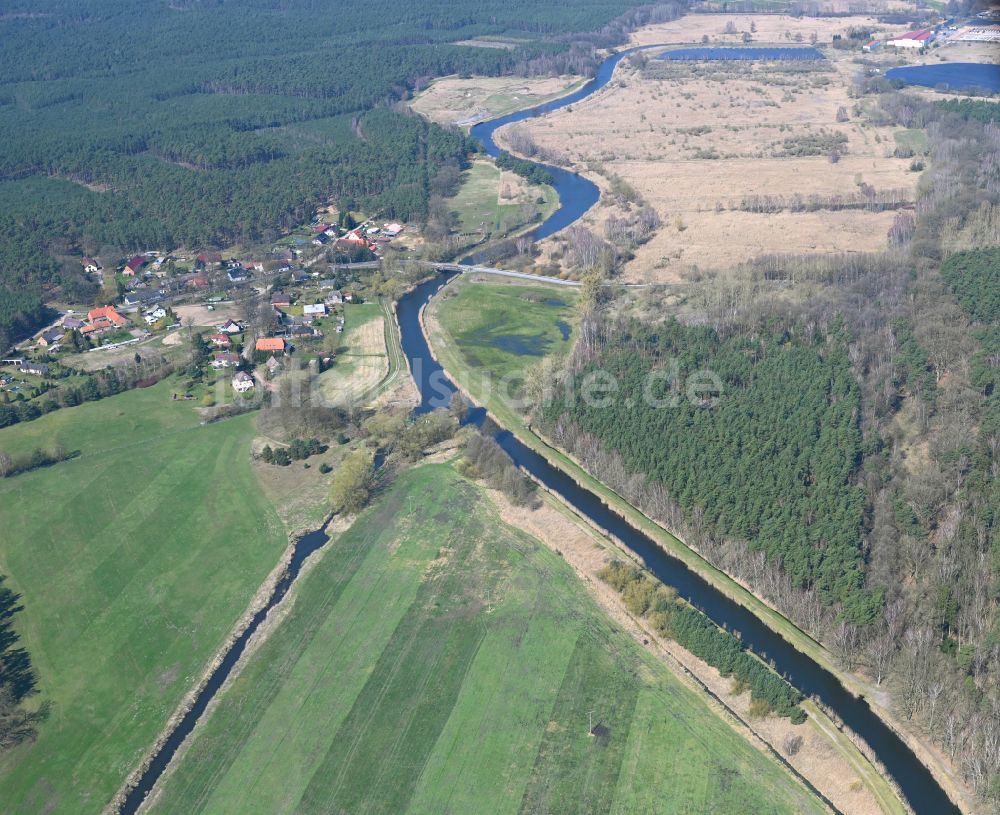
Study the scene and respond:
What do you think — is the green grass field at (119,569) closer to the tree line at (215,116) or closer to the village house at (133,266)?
the tree line at (215,116)

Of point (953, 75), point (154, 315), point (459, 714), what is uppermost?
point (953, 75)

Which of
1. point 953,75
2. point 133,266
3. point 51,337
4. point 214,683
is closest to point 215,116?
point 133,266

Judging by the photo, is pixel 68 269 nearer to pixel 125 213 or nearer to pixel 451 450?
pixel 125 213

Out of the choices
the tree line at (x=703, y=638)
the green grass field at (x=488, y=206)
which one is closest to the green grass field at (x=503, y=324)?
the green grass field at (x=488, y=206)

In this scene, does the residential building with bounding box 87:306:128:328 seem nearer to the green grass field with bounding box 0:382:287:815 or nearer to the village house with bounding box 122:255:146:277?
the village house with bounding box 122:255:146:277

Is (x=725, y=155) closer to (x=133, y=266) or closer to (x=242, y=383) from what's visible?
(x=133, y=266)

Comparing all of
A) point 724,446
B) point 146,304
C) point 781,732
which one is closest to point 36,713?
point 781,732
